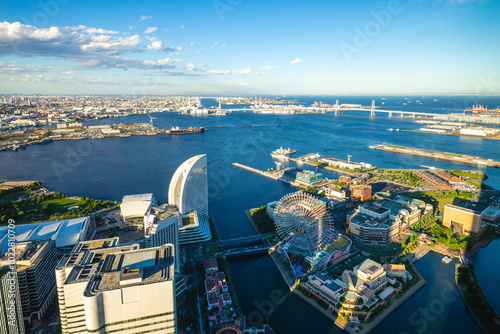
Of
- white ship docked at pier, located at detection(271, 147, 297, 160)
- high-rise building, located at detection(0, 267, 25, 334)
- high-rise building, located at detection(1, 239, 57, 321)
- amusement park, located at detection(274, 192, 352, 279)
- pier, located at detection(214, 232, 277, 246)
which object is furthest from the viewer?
white ship docked at pier, located at detection(271, 147, 297, 160)

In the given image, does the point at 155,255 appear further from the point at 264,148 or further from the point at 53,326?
the point at 264,148

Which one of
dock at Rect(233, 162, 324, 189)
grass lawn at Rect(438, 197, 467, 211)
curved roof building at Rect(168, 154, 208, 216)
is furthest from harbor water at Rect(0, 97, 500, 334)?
grass lawn at Rect(438, 197, 467, 211)

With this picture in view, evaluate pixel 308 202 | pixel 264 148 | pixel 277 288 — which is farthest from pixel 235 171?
pixel 277 288

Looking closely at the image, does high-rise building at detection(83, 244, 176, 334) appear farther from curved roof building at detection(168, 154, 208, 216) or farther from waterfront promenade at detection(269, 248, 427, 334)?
curved roof building at detection(168, 154, 208, 216)

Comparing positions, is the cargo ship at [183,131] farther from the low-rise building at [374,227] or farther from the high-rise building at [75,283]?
the high-rise building at [75,283]

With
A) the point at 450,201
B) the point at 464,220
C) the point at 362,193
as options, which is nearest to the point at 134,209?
the point at 362,193

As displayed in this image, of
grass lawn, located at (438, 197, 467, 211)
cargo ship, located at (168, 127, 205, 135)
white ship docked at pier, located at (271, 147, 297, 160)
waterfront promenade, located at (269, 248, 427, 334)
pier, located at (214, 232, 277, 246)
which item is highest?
cargo ship, located at (168, 127, 205, 135)
